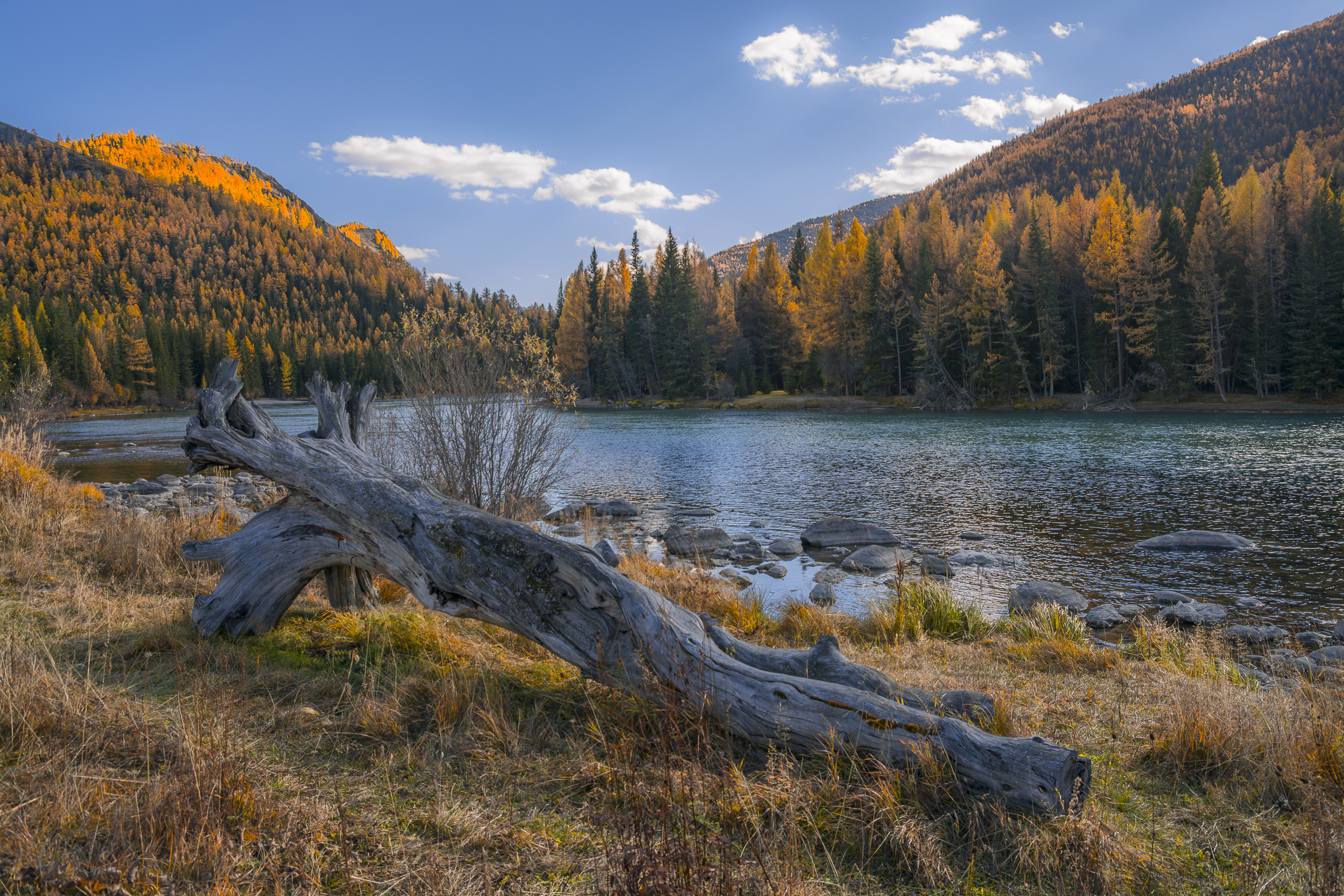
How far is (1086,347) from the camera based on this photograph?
→ 139 feet

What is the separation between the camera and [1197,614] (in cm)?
812

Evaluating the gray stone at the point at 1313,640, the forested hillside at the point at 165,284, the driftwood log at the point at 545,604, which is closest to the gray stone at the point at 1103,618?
the gray stone at the point at 1313,640

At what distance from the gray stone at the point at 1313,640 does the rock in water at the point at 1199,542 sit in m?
4.25

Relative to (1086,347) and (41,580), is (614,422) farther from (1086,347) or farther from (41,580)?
(41,580)

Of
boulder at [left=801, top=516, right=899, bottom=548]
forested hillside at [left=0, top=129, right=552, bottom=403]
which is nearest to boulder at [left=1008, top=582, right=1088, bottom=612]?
boulder at [left=801, top=516, right=899, bottom=548]

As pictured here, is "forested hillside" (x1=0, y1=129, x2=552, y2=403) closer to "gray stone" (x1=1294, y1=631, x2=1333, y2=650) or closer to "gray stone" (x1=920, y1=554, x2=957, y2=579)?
"gray stone" (x1=920, y1=554, x2=957, y2=579)

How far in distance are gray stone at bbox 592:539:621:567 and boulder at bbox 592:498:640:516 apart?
4.20 metres

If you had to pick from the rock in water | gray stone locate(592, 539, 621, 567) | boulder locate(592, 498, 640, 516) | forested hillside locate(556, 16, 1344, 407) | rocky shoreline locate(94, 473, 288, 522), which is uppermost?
forested hillside locate(556, 16, 1344, 407)

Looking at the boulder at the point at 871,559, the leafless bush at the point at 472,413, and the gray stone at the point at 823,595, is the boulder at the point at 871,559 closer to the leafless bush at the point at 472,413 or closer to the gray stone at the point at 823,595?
the gray stone at the point at 823,595

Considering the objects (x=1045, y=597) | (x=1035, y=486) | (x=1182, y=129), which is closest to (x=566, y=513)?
(x=1045, y=597)

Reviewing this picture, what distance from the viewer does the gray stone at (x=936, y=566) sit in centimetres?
1013

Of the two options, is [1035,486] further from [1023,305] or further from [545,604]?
[1023,305]

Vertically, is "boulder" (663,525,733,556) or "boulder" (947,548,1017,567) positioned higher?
"boulder" (663,525,733,556)

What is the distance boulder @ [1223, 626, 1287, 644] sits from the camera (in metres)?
7.16
